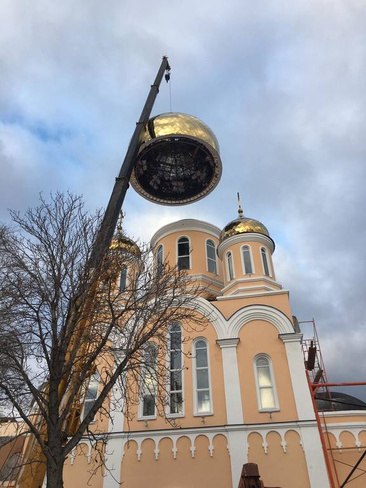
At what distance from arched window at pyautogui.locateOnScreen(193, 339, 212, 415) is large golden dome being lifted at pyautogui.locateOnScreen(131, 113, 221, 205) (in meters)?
7.30

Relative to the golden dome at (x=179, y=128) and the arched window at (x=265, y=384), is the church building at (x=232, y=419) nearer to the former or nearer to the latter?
the arched window at (x=265, y=384)

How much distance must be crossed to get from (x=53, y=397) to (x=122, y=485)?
7.00 meters

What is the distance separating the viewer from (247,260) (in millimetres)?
17906

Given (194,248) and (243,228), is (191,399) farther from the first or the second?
(194,248)

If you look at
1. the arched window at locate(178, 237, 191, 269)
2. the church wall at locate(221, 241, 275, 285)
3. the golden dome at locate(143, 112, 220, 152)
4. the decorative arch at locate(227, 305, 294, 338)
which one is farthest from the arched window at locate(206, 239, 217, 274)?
the golden dome at locate(143, 112, 220, 152)

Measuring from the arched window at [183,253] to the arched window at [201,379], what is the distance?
5491mm

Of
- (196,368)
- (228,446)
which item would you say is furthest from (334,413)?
(196,368)

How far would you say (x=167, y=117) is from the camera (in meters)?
16.3

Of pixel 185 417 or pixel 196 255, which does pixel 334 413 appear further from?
pixel 196 255

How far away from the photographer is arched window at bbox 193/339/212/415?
44.7 feet

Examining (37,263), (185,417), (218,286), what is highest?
(218,286)

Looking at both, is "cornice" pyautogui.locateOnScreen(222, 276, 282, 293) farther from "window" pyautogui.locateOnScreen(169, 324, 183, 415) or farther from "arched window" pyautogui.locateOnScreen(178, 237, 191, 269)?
"window" pyautogui.locateOnScreen(169, 324, 183, 415)

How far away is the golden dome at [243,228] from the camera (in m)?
18.6

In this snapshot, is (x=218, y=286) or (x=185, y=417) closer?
(x=185, y=417)
